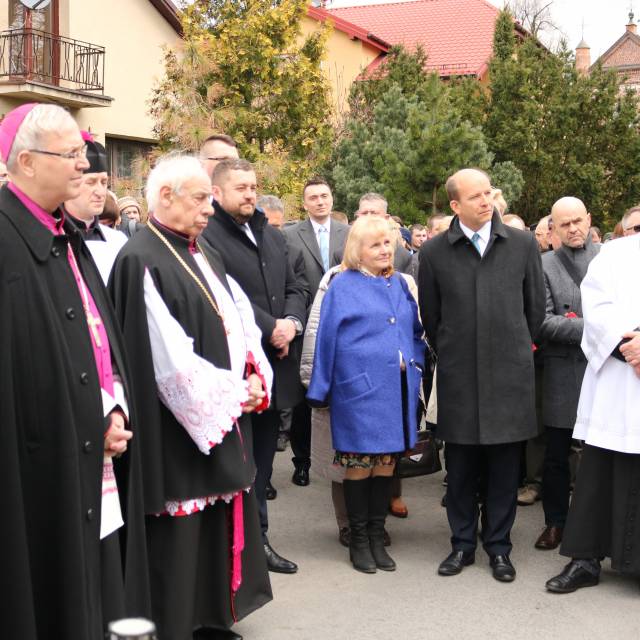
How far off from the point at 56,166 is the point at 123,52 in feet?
60.9

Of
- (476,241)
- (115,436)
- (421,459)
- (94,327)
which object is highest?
(476,241)

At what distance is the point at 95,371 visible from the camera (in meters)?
3.30

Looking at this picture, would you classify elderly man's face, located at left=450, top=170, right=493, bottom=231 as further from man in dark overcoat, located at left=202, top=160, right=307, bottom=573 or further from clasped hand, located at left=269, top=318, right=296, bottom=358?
clasped hand, located at left=269, top=318, right=296, bottom=358

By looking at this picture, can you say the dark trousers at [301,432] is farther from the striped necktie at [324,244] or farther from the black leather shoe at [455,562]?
the black leather shoe at [455,562]

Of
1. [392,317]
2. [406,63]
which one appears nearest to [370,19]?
[406,63]

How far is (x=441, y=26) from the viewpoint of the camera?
39.2 m

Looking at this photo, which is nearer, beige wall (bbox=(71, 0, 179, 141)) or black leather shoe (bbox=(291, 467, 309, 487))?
black leather shoe (bbox=(291, 467, 309, 487))

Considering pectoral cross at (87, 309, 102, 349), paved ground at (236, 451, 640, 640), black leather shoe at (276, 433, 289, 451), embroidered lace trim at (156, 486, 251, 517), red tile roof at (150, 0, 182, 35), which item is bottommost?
paved ground at (236, 451, 640, 640)

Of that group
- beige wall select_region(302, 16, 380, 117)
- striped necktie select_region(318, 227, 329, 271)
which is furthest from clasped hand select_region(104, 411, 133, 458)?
beige wall select_region(302, 16, 380, 117)

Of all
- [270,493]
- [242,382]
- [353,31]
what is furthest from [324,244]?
[353,31]

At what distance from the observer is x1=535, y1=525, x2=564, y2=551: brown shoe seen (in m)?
5.98

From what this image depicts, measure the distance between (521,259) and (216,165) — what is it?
1794 mm

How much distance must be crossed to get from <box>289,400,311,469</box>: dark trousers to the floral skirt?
2083mm

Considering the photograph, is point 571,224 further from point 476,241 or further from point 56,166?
point 56,166
